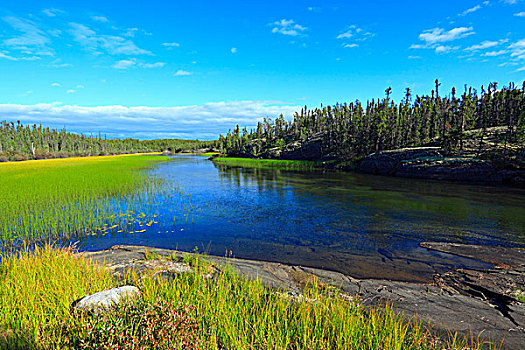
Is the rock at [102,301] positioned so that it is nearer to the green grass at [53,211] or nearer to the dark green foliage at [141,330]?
the dark green foliage at [141,330]

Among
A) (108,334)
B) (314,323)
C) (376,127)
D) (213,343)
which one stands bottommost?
(314,323)

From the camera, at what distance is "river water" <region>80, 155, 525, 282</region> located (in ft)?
42.2

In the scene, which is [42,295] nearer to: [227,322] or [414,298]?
[227,322]

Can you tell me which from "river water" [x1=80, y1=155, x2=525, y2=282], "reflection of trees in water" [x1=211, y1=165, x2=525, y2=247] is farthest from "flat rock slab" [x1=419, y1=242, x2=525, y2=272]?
"reflection of trees in water" [x1=211, y1=165, x2=525, y2=247]

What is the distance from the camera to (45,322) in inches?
218

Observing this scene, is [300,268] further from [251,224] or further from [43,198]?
[43,198]

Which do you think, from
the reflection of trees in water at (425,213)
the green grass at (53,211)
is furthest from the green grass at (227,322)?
the reflection of trees in water at (425,213)

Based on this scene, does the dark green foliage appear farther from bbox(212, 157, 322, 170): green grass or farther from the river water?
bbox(212, 157, 322, 170): green grass

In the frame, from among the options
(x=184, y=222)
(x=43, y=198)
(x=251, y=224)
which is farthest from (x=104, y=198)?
(x=251, y=224)

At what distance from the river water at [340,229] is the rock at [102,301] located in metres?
7.80

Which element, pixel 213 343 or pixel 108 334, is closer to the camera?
pixel 108 334

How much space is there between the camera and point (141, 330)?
187 inches

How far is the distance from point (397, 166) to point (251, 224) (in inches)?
2068

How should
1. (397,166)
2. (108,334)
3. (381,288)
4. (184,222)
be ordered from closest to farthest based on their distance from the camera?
(108,334) < (381,288) < (184,222) < (397,166)
